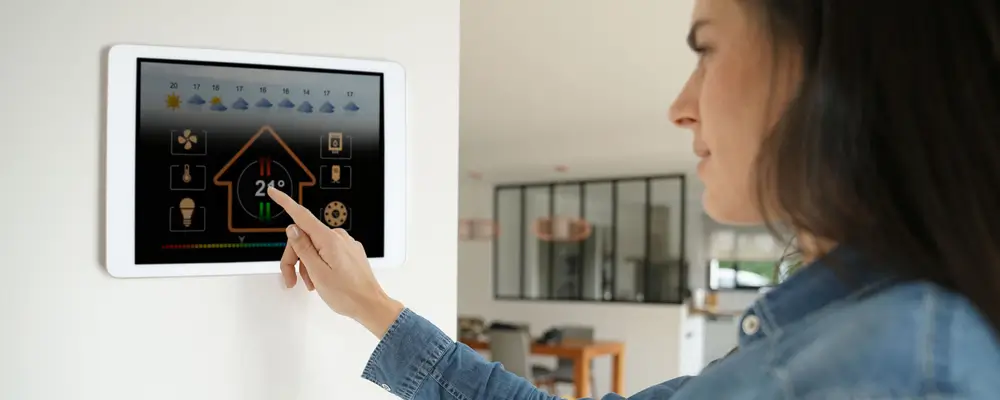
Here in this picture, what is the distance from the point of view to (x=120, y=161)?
776mm

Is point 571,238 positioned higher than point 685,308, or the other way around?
point 571,238

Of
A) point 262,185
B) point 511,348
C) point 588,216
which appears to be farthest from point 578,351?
point 262,185

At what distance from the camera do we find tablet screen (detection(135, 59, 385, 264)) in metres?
0.79

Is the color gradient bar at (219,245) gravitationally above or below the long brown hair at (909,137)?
below

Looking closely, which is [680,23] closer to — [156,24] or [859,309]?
[156,24]

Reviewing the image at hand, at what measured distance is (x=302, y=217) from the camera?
802 millimetres

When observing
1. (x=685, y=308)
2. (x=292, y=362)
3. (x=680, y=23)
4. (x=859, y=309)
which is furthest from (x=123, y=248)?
(x=685, y=308)

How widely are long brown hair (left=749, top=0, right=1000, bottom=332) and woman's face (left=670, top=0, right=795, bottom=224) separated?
0.14ft

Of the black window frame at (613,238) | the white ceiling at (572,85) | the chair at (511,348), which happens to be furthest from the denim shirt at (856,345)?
the black window frame at (613,238)

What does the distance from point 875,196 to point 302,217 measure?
1.76 feet

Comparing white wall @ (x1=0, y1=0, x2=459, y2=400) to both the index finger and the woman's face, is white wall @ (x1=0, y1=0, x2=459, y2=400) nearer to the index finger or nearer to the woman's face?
the index finger

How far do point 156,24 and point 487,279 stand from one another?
7086mm

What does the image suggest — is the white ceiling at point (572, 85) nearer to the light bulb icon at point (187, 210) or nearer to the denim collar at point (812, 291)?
the light bulb icon at point (187, 210)

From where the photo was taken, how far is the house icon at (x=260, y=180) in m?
0.81
